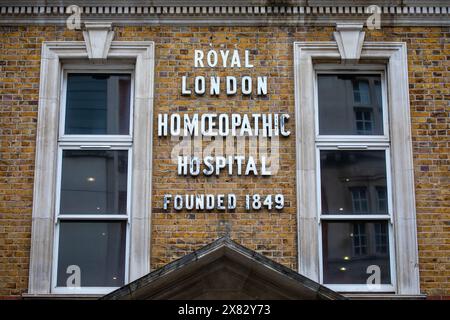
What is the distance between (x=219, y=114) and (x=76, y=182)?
1.97 m

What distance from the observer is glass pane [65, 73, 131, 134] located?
10.9 m

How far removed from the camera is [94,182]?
10.7m

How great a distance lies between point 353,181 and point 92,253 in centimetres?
334

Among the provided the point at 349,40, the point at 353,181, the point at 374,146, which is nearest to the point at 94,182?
the point at 353,181

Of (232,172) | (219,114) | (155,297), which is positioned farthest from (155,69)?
(155,297)

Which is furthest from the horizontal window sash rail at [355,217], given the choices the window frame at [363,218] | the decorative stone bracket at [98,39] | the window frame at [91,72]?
the decorative stone bracket at [98,39]

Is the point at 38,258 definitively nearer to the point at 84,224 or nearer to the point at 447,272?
the point at 84,224

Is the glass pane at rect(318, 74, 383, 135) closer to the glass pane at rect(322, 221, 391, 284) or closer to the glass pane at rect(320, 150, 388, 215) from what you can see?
the glass pane at rect(320, 150, 388, 215)

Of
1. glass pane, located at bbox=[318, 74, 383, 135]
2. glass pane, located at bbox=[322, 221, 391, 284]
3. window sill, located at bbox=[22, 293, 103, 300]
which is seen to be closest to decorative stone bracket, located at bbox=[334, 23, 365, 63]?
glass pane, located at bbox=[318, 74, 383, 135]

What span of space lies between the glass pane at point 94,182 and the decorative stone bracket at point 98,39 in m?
1.22

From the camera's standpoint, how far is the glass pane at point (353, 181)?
10.6m

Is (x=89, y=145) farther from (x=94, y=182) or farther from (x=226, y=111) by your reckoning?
(x=226, y=111)

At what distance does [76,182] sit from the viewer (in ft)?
35.1

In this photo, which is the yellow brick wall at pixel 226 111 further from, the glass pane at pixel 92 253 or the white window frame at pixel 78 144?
the glass pane at pixel 92 253
